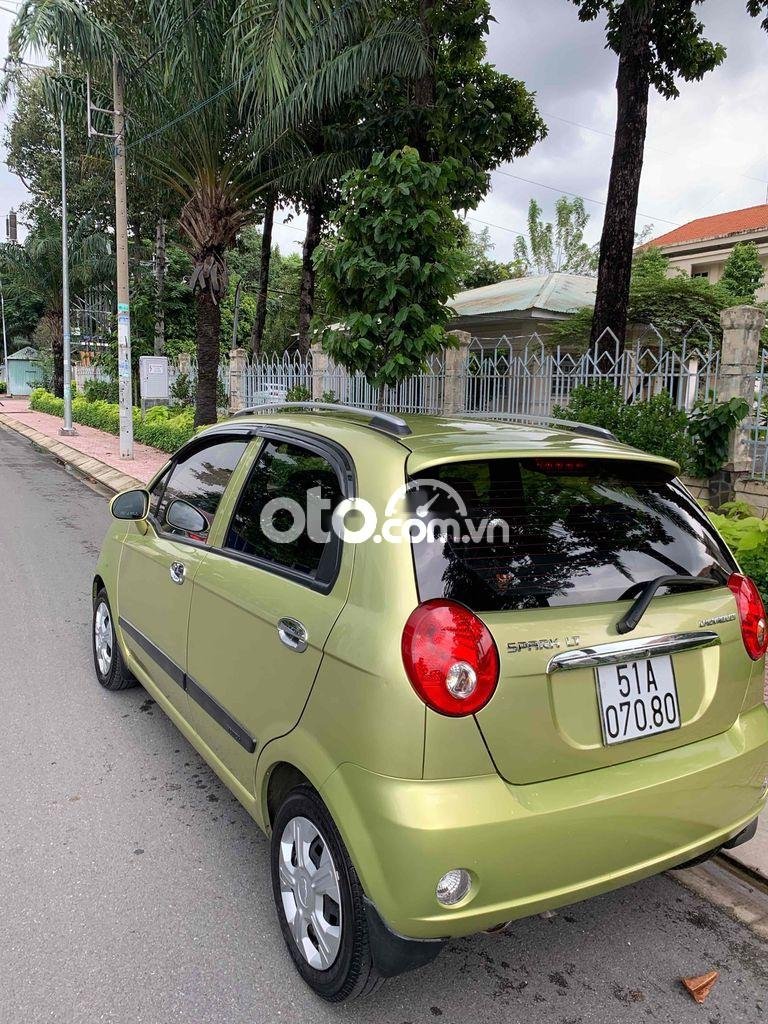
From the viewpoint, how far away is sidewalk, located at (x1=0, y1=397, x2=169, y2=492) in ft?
44.8

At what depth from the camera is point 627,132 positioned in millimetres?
9719

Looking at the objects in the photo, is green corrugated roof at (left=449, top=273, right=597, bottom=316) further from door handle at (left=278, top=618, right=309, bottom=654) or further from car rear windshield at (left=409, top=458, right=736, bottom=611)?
door handle at (left=278, top=618, right=309, bottom=654)

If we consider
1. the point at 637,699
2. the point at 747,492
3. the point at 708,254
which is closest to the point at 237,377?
the point at 747,492

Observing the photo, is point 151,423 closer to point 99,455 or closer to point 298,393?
point 99,455

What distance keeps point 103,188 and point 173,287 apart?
5448 millimetres

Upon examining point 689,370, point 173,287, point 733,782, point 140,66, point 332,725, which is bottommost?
point 733,782

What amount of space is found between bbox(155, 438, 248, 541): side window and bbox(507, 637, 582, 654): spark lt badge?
1516mm

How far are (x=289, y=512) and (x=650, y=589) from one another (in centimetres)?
120

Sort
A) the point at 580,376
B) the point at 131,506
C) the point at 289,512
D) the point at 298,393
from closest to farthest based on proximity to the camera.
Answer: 1. the point at 289,512
2. the point at 131,506
3. the point at 580,376
4. the point at 298,393

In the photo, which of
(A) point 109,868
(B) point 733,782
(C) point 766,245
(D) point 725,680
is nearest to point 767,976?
(B) point 733,782

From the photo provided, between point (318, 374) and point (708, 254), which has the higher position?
point (708, 254)

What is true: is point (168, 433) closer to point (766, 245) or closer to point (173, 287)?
point (173, 287)

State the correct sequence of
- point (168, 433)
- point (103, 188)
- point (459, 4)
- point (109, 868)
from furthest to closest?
point (103, 188) → point (168, 433) → point (459, 4) → point (109, 868)

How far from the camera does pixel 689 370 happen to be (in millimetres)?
7797
